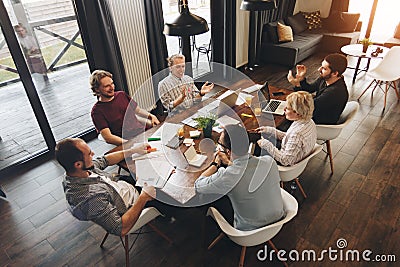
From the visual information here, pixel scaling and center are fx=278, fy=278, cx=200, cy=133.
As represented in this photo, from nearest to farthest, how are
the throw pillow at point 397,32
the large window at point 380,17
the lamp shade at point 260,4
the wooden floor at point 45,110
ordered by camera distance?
the lamp shade at point 260,4 < the wooden floor at point 45,110 < the throw pillow at point 397,32 < the large window at point 380,17

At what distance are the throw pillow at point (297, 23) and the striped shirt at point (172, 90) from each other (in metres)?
4.09

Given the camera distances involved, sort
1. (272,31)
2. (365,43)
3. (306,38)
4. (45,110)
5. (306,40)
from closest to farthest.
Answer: (45,110), (365,43), (272,31), (306,40), (306,38)

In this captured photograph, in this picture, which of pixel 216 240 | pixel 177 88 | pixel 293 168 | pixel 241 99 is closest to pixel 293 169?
pixel 293 168

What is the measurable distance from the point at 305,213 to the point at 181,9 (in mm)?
1965

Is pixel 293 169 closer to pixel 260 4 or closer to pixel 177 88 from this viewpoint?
pixel 260 4

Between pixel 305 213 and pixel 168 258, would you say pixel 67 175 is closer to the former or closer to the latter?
pixel 168 258

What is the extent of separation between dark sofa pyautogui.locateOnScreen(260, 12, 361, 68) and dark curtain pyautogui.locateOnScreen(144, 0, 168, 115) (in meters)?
2.69

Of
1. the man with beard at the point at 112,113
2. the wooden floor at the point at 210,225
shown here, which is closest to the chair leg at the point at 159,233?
the wooden floor at the point at 210,225

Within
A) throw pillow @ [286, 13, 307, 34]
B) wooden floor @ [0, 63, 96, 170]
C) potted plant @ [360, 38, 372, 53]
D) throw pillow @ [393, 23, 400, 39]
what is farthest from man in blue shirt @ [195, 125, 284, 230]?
throw pillow @ [393, 23, 400, 39]

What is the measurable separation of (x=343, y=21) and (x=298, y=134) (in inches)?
214

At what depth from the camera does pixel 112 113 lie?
2.61m

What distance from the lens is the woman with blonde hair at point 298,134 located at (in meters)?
2.10

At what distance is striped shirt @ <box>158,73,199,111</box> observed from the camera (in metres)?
2.97

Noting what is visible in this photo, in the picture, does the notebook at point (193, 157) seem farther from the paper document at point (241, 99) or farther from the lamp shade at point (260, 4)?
the lamp shade at point (260, 4)
